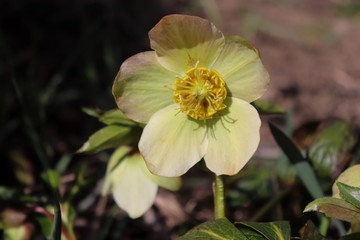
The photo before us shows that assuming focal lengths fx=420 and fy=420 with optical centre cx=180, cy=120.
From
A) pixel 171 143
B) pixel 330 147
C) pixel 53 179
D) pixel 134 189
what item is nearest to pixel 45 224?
pixel 53 179

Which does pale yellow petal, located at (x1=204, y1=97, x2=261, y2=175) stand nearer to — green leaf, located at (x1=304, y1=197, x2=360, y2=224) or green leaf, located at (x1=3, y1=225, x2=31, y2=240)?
green leaf, located at (x1=304, y1=197, x2=360, y2=224)

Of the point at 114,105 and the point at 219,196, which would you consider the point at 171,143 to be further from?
the point at 114,105

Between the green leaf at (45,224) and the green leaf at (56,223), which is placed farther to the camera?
the green leaf at (45,224)

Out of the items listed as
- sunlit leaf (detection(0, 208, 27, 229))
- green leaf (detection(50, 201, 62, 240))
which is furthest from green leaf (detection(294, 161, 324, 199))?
sunlit leaf (detection(0, 208, 27, 229))

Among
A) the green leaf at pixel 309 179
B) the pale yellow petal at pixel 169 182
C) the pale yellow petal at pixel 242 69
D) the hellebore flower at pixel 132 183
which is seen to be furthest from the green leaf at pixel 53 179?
the green leaf at pixel 309 179

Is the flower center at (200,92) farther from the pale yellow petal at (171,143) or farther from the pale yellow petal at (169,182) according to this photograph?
the pale yellow petal at (169,182)

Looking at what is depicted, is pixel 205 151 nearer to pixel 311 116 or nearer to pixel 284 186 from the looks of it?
pixel 284 186
